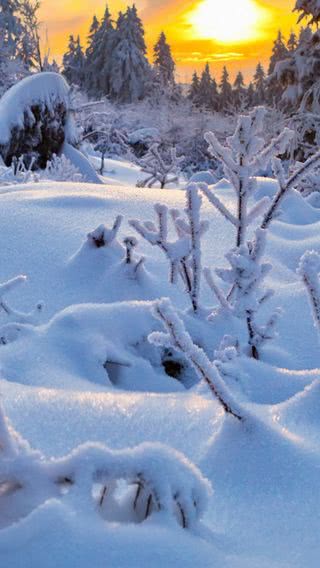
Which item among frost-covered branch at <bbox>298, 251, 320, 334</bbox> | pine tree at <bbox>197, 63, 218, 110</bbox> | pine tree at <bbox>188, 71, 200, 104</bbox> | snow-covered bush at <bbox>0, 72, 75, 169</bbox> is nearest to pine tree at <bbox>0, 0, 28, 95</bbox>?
snow-covered bush at <bbox>0, 72, 75, 169</bbox>

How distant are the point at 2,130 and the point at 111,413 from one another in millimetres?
11327

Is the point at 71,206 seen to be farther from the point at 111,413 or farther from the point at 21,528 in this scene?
the point at 21,528

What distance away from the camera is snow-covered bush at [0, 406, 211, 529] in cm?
86

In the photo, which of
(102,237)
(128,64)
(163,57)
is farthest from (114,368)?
(163,57)

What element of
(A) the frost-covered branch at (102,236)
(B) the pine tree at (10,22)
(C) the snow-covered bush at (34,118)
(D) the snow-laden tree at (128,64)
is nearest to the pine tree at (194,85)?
(D) the snow-laden tree at (128,64)

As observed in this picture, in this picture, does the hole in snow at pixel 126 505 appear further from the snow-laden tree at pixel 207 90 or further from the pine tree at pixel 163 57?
the pine tree at pixel 163 57

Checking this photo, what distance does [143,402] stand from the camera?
1.55m

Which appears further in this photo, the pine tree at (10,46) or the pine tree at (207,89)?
the pine tree at (207,89)

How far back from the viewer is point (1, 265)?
312 cm

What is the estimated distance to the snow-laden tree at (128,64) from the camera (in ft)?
170

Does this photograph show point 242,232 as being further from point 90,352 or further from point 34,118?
point 34,118

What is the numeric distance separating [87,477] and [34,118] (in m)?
12.2

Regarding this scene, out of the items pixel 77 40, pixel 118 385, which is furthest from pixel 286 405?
pixel 77 40

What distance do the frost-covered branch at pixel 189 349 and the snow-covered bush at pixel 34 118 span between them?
11.0m
